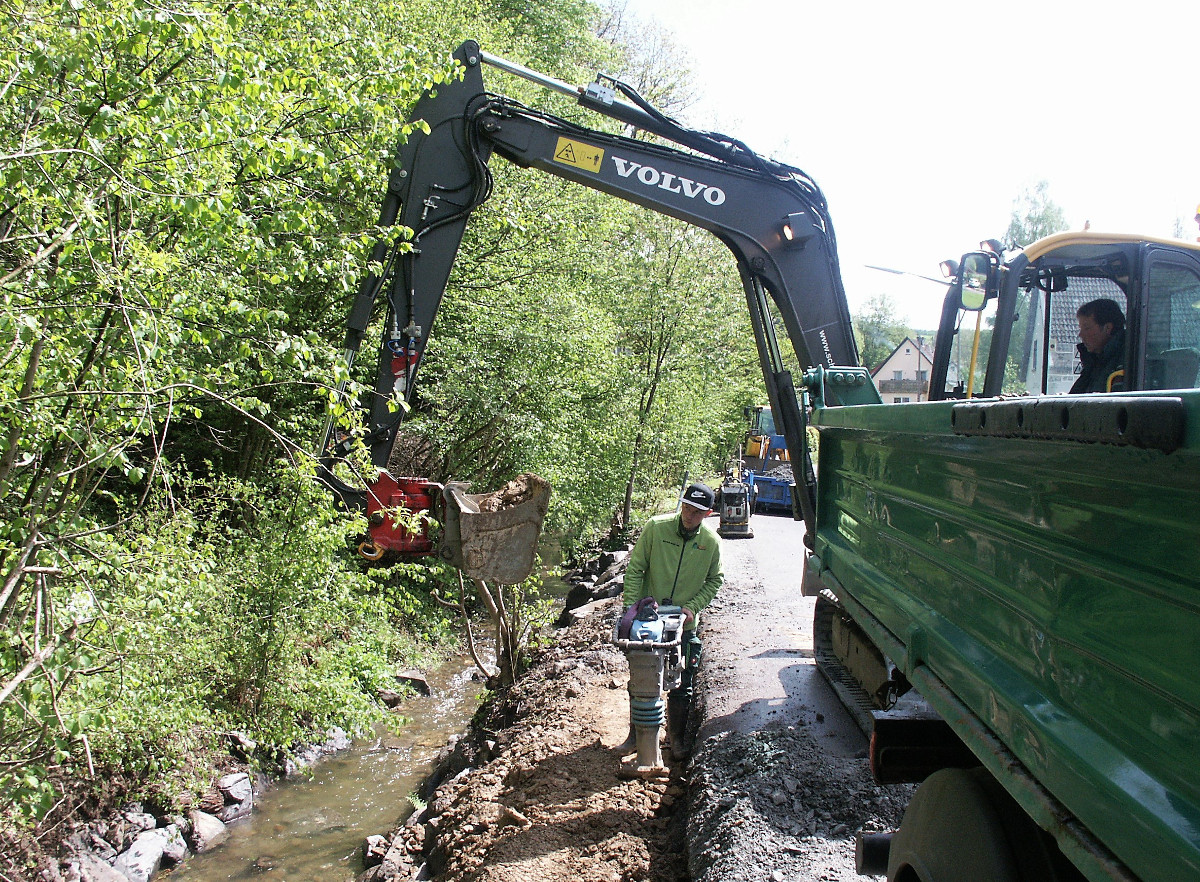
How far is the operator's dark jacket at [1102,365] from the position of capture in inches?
143

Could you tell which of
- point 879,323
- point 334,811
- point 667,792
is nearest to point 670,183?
point 667,792

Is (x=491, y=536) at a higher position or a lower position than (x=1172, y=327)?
lower

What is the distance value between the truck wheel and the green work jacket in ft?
10.3

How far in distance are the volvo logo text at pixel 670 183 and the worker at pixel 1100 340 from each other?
10.2 ft

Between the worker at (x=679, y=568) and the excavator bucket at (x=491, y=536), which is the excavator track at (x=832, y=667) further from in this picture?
the excavator bucket at (x=491, y=536)


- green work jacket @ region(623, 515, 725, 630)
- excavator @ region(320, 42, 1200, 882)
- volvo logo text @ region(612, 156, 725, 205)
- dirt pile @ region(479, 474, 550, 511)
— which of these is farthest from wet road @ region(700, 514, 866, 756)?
volvo logo text @ region(612, 156, 725, 205)

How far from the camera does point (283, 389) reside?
854 centimetres

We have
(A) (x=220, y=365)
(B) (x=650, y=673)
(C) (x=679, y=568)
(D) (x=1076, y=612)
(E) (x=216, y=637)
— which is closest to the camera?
(D) (x=1076, y=612)

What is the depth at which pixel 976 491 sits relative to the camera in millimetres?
2588

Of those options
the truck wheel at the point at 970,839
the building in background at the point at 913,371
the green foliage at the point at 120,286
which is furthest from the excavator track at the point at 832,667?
the green foliage at the point at 120,286

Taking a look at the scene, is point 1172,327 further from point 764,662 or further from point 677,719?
point 764,662

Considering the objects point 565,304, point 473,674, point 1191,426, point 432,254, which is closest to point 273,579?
point 432,254

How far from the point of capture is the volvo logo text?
6324mm

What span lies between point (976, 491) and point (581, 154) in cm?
461
